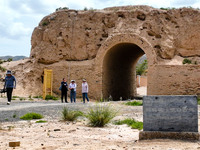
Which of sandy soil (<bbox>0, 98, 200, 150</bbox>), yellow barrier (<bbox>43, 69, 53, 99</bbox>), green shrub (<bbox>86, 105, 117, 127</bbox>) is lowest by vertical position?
sandy soil (<bbox>0, 98, 200, 150</bbox>)

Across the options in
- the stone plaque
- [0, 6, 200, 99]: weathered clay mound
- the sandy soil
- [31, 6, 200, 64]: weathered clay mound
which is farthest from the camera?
[31, 6, 200, 64]: weathered clay mound

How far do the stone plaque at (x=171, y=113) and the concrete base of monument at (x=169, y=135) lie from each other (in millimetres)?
102

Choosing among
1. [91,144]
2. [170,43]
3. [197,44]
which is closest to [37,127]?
[91,144]

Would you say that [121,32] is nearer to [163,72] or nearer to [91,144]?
[163,72]

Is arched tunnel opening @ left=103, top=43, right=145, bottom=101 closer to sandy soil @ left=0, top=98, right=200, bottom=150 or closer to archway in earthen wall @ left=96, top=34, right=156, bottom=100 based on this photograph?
archway in earthen wall @ left=96, top=34, right=156, bottom=100

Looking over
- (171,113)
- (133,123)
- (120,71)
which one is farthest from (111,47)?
(171,113)

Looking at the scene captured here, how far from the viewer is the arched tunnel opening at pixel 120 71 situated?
67.5ft

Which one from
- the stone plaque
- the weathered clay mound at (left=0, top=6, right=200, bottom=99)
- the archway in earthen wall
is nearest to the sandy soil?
the stone plaque

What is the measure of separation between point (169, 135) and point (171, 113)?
1.42ft

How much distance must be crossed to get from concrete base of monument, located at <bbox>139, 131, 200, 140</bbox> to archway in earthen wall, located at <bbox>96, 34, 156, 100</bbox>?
43.5 feet

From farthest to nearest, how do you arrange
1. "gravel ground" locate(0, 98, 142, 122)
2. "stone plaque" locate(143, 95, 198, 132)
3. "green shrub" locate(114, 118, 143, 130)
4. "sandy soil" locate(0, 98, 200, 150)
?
"gravel ground" locate(0, 98, 142, 122), "green shrub" locate(114, 118, 143, 130), "stone plaque" locate(143, 95, 198, 132), "sandy soil" locate(0, 98, 200, 150)

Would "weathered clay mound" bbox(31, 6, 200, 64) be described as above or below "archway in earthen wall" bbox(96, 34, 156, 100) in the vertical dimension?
above

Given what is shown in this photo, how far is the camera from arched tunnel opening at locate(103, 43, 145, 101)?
20578 mm

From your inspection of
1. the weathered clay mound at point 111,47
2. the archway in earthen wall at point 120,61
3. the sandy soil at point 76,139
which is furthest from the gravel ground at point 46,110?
the archway in earthen wall at point 120,61
